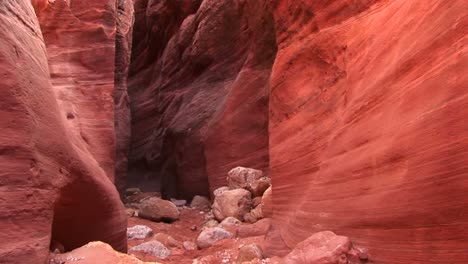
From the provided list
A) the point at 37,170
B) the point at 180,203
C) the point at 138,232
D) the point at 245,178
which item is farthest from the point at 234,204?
the point at 37,170

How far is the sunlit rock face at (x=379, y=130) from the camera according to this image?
2.99m

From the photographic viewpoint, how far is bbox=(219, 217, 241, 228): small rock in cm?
861

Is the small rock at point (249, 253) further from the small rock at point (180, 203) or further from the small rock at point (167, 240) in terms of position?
the small rock at point (180, 203)

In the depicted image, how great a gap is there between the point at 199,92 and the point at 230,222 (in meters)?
6.79

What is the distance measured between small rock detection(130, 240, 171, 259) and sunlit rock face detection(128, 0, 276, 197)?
166 inches

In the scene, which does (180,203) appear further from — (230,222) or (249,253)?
(249,253)

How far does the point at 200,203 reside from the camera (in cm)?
1262

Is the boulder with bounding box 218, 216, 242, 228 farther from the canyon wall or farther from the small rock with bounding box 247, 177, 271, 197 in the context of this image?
the canyon wall

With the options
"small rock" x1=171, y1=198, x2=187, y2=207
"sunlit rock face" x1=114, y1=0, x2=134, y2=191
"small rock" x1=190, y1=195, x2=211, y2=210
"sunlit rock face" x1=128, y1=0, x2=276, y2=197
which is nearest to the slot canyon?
"sunlit rock face" x1=128, y1=0, x2=276, y2=197

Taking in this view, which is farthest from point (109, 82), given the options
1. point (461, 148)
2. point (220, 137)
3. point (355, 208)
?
point (461, 148)

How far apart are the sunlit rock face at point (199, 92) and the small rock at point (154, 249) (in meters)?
4.22

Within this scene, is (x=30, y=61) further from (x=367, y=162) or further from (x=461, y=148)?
(x=461, y=148)

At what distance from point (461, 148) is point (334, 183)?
1.66 metres

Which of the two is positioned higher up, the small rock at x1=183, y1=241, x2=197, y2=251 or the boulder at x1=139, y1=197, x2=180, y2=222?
the boulder at x1=139, y1=197, x2=180, y2=222
